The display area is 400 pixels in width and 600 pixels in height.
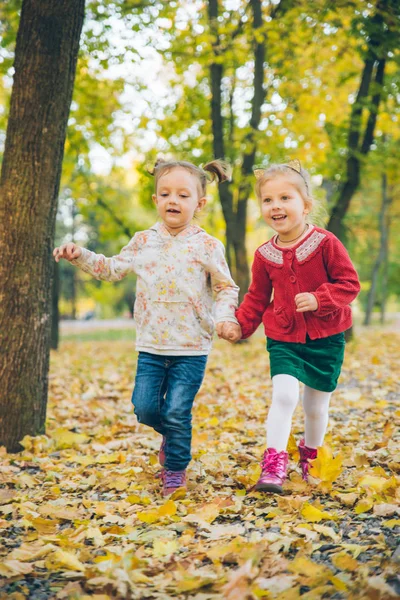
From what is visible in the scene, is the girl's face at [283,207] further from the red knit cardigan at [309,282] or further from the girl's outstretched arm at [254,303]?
the girl's outstretched arm at [254,303]

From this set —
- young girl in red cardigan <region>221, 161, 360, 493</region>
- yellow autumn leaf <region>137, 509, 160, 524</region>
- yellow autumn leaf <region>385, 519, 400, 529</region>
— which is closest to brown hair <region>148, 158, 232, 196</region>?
young girl in red cardigan <region>221, 161, 360, 493</region>

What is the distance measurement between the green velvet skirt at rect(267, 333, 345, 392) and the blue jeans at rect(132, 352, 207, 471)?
17.8 inches

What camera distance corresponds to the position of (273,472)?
A: 3271 millimetres

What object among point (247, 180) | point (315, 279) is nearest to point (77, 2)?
point (315, 279)

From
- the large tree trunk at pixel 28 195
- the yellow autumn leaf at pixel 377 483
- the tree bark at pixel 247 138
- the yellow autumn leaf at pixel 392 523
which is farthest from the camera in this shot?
the tree bark at pixel 247 138

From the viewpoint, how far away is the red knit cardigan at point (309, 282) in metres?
3.41

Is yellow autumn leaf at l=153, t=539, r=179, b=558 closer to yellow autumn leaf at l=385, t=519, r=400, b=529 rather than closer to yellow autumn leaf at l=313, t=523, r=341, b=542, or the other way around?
yellow autumn leaf at l=313, t=523, r=341, b=542

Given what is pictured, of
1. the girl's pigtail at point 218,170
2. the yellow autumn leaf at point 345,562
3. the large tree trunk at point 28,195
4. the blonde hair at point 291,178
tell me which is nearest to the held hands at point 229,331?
the blonde hair at point 291,178

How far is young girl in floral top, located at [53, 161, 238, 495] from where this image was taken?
3566 mm

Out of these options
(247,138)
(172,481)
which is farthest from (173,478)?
(247,138)

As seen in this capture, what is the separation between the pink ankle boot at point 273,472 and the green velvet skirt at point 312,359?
1.41 ft

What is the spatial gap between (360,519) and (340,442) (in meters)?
1.64

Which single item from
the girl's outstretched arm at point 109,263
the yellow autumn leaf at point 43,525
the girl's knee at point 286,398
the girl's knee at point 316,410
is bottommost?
the yellow autumn leaf at point 43,525

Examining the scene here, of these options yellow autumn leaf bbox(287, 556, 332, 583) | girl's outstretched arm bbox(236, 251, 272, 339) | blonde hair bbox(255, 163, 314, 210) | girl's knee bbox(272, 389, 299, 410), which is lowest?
yellow autumn leaf bbox(287, 556, 332, 583)
